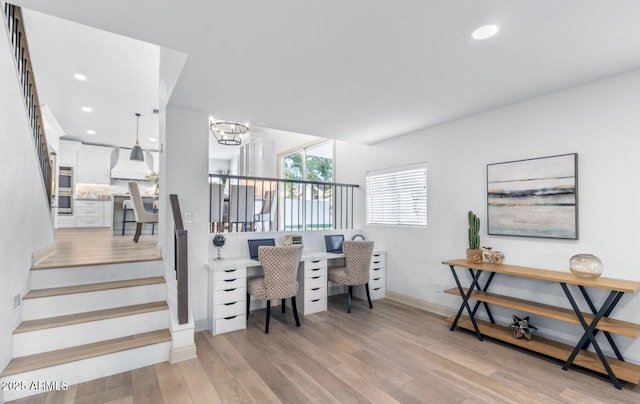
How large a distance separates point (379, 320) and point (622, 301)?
7.49 feet

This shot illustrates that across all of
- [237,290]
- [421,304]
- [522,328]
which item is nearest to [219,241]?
[237,290]

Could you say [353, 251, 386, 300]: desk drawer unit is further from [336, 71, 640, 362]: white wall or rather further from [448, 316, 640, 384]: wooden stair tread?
[448, 316, 640, 384]: wooden stair tread

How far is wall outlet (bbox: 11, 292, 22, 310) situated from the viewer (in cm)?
225

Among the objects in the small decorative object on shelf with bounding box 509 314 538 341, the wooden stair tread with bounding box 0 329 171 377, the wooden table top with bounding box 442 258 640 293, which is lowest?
the small decorative object on shelf with bounding box 509 314 538 341

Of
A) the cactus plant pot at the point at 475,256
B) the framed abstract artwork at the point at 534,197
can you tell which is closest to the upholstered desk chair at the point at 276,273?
the cactus plant pot at the point at 475,256

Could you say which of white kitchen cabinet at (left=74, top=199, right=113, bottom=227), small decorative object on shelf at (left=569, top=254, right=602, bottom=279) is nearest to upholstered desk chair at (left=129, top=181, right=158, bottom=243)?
white kitchen cabinet at (left=74, top=199, right=113, bottom=227)

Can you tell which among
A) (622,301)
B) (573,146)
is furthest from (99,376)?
(573,146)

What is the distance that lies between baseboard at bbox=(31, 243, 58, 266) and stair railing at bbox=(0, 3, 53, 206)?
2.20ft

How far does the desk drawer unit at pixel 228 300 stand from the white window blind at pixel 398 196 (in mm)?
2465

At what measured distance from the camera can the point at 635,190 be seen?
2.48 meters

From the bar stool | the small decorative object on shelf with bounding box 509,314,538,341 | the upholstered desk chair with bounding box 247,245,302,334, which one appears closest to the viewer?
the small decorative object on shelf with bounding box 509,314,538,341

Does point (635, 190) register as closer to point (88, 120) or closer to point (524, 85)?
point (524, 85)

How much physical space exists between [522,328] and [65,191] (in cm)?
1017

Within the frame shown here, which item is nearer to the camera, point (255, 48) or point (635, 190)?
point (255, 48)
